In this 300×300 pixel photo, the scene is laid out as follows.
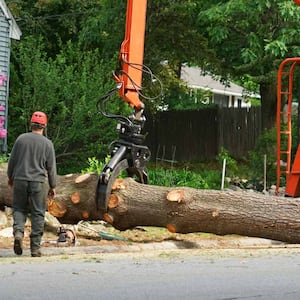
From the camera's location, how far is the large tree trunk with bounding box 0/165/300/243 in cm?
1088

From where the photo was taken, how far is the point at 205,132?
3159cm

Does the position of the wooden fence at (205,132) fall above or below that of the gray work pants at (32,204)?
above

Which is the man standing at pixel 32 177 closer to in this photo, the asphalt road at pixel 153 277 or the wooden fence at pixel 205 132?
the asphalt road at pixel 153 277

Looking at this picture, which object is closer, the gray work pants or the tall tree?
the gray work pants

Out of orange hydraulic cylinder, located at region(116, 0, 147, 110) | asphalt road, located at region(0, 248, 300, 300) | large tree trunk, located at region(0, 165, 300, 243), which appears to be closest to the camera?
asphalt road, located at region(0, 248, 300, 300)

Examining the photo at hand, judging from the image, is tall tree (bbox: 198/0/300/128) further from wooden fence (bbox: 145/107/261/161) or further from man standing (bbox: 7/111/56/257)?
wooden fence (bbox: 145/107/261/161)

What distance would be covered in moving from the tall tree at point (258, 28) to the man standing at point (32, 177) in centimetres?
922

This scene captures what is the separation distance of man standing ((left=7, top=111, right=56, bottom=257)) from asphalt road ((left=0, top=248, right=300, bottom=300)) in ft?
1.09

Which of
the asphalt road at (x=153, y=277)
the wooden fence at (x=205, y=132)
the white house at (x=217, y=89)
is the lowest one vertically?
the asphalt road at (x=153, y=277)

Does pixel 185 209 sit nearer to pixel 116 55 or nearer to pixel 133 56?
pixel 133 56

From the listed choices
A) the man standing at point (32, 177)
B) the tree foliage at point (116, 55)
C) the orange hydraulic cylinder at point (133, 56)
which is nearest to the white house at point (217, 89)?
the tree foliage at point (116, 55)

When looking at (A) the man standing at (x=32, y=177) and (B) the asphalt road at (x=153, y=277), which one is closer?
(B) the asphalt road at (x=153, y=277)

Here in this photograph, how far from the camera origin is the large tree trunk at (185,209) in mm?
10875

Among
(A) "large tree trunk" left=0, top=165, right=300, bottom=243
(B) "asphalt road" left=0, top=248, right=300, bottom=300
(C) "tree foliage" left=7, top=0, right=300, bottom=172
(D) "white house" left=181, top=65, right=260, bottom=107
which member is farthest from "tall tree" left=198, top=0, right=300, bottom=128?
(D) "white house" left=181, top=65, right=260, bottom=107
